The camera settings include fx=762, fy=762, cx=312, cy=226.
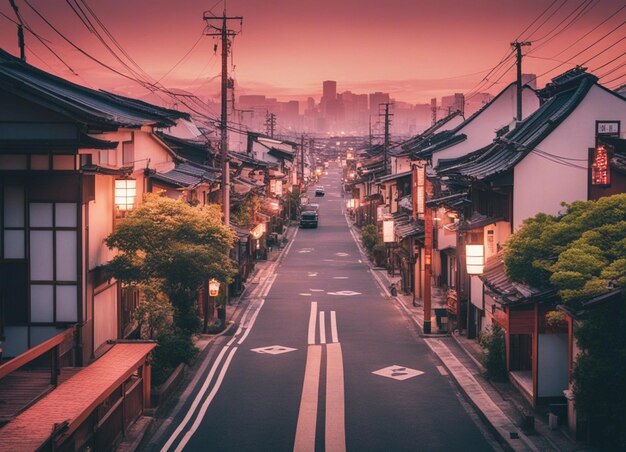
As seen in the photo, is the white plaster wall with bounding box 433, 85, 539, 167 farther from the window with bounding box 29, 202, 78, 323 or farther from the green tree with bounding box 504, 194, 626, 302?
the window with bounding box 29, 202, 78, 323

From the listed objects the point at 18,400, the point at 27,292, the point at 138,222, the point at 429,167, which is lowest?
the point at 18,400

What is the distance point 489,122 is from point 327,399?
36034 mm

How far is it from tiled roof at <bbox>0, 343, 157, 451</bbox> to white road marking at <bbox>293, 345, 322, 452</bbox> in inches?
193

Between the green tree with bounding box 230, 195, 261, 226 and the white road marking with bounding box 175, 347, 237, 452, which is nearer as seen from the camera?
the white road marking with bounding box 175, 347, 237, 452

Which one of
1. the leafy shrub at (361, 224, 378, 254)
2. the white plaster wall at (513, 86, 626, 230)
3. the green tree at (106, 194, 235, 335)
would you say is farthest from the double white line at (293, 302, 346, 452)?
the leafy shrub at (361, 224, 378, 254)

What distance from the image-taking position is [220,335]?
120ft

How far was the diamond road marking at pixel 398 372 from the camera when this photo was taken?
2802cm

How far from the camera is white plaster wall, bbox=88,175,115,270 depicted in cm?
2498

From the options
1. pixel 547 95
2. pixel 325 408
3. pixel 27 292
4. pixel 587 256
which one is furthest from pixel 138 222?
pixel 547 95

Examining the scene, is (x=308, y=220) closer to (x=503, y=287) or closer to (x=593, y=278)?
(x=503, y=287)

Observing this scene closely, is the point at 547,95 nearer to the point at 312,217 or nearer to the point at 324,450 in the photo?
the point at 324,450

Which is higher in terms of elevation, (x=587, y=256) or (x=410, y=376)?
(x=587, y=256)

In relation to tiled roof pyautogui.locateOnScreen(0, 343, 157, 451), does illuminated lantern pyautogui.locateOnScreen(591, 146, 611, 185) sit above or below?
above

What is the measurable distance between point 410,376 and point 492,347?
10.7 ft
